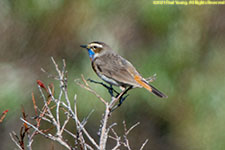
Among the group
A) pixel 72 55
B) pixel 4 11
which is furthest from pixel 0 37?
pixel 72 55

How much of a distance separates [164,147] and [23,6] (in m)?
2.19

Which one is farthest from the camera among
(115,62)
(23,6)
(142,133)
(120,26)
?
(142,133)

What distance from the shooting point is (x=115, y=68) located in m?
3.27

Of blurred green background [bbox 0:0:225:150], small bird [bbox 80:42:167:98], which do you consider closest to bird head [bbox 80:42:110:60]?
small bird [bbox 80:42:167:98]

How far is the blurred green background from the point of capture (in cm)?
399

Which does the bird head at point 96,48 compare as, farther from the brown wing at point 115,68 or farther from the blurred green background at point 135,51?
the blurred green background at point 135,51

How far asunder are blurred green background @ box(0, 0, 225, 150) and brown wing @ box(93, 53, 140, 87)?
518 mm

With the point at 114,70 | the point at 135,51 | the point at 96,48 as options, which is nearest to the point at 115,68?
the point at 114,70

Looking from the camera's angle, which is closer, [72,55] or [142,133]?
[72,55]

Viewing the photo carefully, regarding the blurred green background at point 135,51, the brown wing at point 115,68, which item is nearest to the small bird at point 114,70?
the brown wing at point 115,68

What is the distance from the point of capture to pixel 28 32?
4.02 metres

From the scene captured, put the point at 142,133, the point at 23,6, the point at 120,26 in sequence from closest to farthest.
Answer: the point at 23,6, the point at 120,26, the point at 142,133

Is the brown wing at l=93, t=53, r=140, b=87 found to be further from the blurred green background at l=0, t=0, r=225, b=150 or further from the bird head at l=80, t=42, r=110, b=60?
the blurred green background at l=0, t=0, r=225, b=150

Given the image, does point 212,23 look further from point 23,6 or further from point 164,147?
point 23,6
